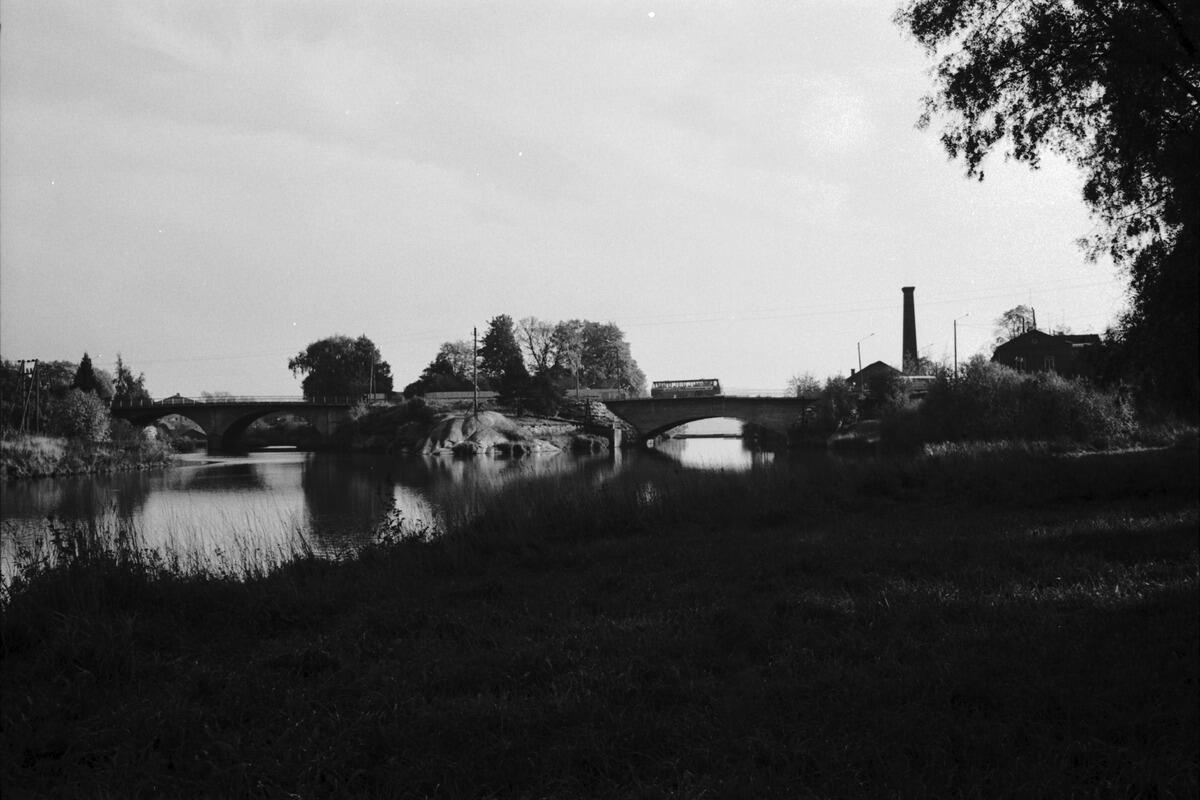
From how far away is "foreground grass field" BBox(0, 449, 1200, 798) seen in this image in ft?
16.3

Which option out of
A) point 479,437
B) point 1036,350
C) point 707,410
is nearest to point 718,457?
point 707,410

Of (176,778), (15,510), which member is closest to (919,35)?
(176,778)

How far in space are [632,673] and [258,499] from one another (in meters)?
32.9

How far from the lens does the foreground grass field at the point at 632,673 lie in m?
4.97

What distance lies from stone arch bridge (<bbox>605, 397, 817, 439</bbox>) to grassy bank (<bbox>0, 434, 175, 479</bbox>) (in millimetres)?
47082

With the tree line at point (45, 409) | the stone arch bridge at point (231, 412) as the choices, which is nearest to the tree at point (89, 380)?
the stone arch bridge at point (231, 412)

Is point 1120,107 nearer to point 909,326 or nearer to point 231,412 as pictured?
point 909,326

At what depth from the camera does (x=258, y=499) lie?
35.5 m

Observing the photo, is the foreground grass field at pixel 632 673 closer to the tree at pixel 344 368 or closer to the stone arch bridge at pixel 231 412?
the stone arch bridge at pixel 231 412

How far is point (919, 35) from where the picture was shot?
13.3m

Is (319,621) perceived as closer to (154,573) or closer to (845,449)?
(154,573)

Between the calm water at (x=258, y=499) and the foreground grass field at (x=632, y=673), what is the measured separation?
16.0 feet

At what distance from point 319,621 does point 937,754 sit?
677 cm

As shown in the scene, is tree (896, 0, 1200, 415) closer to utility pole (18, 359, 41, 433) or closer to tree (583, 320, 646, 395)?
utility pole (18, 359, 41, 433)
